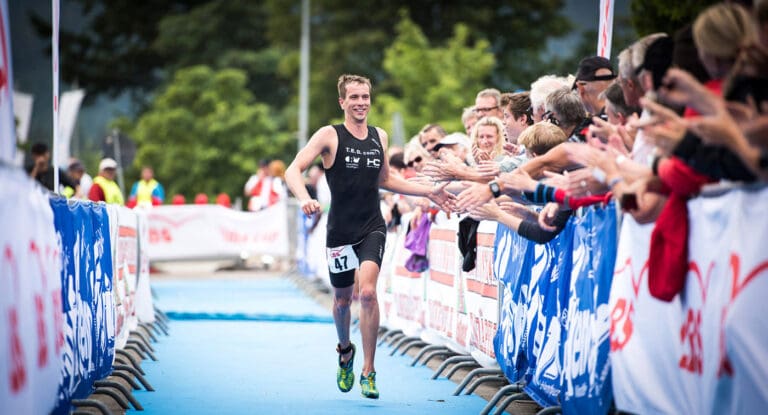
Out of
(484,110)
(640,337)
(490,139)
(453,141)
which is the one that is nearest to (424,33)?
(484,110)

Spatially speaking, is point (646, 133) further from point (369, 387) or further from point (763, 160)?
point (369, 387)

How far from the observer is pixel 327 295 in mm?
21828

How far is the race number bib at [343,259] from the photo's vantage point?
32.3ft

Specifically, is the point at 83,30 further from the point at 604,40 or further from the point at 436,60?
the point at 604,40

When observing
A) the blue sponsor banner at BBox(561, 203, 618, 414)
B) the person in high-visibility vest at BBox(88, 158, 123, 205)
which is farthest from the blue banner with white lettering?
the person in high-visibility vest at BBox(88, 158, 123, 205)

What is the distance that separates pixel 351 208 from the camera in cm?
980

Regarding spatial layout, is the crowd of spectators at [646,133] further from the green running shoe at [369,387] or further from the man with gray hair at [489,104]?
the man with gray hair at [489,104]

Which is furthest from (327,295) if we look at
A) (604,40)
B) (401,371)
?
(604,40)

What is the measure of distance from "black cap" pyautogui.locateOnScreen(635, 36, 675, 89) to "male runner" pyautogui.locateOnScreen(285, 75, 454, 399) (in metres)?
3.39

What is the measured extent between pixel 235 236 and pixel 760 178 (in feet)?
81.4

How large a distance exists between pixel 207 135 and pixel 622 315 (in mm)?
60547

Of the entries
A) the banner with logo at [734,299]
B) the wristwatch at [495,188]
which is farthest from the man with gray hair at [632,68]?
the banner with logo at [734,299]

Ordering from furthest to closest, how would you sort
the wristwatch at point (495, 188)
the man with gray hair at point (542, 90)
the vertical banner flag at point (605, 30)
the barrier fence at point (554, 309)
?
the vertical banner flag at point (605, 30) → the man with gray hair at point (542, 90) → the wristwatch at point (495, 188) → the barrier fence at point (554, 309)

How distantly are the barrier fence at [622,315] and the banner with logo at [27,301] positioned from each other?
2766mm
